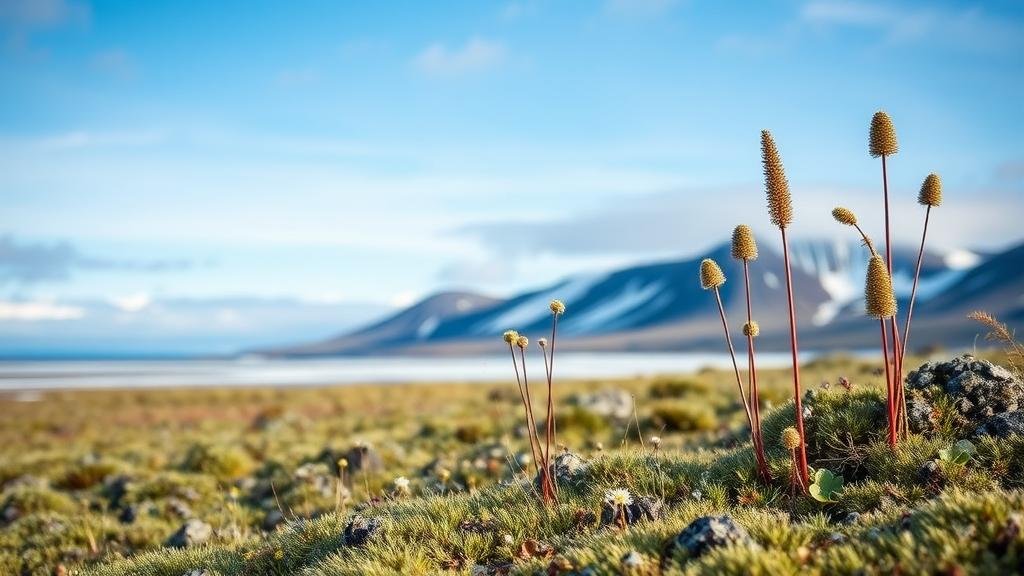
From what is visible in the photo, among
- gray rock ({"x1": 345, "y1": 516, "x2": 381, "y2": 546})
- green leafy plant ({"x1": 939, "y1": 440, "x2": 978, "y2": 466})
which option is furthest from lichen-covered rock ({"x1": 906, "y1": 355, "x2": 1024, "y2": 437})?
gray rock ({"x1": 345, "y1": 516, "x2": 381, "y2": 546})

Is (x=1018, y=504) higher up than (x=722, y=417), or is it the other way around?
(x=1018, y=504)

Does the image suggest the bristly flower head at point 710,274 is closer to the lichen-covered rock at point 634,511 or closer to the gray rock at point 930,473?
the lichen-covered rock at point 634,511

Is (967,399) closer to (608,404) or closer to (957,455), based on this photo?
(957,455)

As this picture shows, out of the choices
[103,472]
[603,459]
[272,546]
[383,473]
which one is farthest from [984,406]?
[103,472]

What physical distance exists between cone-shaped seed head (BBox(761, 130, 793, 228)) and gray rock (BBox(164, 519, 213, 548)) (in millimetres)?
7421

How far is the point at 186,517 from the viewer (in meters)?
11.0

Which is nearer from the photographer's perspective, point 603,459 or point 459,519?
point 459,519

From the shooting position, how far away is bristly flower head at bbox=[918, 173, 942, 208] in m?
5.79

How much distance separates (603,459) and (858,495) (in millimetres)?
2342

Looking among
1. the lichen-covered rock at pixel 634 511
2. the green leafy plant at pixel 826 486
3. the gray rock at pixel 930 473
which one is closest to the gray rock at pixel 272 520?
the lichen-covered rock at pixel 634 511

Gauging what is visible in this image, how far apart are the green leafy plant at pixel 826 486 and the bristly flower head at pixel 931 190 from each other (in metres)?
2.35

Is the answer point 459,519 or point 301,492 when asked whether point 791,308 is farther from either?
point 301,492

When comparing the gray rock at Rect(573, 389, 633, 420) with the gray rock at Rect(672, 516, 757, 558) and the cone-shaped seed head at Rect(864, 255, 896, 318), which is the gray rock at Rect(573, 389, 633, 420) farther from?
the gray rock at Rect(672, 516, 757, 558)

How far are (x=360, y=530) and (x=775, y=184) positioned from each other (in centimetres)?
431
